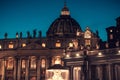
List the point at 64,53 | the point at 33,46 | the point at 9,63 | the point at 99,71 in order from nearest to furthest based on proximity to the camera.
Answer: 1. the point at 99,71
2. the point at 64,53
3. the point at 33,46
4. the point at 9,63

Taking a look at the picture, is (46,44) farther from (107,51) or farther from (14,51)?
(107,51)

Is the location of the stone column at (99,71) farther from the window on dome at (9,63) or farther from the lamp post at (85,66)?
the window on dome at (9,63)

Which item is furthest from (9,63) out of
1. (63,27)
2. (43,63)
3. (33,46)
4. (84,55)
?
(84,55)

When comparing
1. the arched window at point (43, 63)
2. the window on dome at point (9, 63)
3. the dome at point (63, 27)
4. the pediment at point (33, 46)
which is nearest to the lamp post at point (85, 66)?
the arched window at point (43, 63)

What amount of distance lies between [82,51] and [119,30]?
Result: 38.4 ft

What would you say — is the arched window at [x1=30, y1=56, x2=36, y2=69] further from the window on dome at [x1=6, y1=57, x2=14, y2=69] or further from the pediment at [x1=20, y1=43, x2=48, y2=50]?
the window on dome at [x1=6, y1=57, x2=14, y2=69]

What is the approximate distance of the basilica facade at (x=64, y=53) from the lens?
74.4m

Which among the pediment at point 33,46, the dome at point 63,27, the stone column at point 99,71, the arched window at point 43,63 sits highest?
the dome at point 63,27

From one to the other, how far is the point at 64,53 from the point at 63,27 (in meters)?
34.4

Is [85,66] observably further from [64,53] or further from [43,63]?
[43,63]

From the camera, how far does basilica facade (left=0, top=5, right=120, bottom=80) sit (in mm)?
74375

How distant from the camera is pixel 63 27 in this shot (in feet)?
395

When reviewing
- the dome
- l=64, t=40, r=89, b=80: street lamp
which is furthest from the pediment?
l=64, t=40, r=89, b=80: street lamp

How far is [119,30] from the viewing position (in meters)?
81.5
